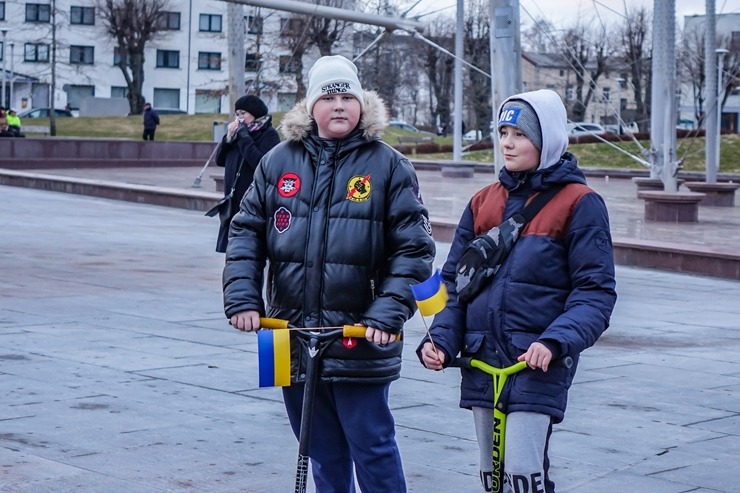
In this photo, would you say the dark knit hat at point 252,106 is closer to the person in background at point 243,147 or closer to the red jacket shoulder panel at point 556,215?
the person in background at point 243,147

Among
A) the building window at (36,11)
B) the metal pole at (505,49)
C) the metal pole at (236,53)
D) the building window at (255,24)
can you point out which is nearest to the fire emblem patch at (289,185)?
the metal pole at (505,49)

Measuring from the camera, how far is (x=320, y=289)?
4.07m

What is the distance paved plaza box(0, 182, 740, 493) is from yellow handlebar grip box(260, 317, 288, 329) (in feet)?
4.10

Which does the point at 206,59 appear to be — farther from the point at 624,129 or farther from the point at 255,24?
the point at 624,129

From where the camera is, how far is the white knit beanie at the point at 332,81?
4.14 m

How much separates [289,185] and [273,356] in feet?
1.94

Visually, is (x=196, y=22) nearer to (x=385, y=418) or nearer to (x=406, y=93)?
(x=406, y=93)

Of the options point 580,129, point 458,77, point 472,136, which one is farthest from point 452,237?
point 472,136

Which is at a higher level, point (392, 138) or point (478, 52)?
point (478, 52)

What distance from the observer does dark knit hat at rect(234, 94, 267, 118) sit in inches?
371

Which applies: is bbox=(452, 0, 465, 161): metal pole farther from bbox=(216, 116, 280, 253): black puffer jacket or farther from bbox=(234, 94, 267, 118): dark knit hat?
bbox=(216, 116, 280, 253): black puffer jacket

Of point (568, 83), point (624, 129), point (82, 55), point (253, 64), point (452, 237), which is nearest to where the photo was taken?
point (452, 237)

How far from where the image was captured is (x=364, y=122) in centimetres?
417

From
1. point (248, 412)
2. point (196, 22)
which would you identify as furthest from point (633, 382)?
point (196, 22)
